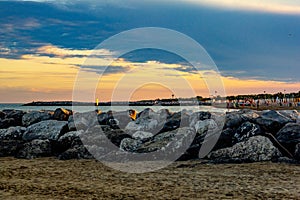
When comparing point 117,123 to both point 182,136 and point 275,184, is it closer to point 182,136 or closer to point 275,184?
point 182,136

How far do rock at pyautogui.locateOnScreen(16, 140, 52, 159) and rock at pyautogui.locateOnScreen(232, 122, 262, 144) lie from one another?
5.44 metres

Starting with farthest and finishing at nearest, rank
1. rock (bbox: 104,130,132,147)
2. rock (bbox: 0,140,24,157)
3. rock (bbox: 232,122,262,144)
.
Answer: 1. rock (bbox: 104,130,132,147)
2. rock (bbox: 0,140,24,157)
3. rock (bbox: 232,122,262,144)

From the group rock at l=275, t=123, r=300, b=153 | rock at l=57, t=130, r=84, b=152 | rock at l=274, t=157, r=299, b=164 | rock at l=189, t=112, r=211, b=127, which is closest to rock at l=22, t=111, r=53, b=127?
rock at l=57, t=130, r=84, b=152

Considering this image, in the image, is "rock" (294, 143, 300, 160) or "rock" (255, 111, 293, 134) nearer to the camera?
"rock" (294, 143, 300, 160)

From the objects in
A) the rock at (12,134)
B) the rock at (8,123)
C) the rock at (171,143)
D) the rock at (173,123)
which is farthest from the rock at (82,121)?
the rock at (8,123)

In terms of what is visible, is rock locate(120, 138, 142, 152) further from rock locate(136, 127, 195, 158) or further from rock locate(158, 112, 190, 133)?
rock locate(158, 112, 190, 133)

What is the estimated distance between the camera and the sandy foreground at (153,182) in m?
7.10

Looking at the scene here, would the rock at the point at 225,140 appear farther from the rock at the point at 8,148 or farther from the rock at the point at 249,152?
the rock at the point at 8,148

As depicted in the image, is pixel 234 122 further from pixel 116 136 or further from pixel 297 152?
pixel 116 136

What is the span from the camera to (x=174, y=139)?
1158 cm

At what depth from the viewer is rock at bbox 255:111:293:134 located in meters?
12.6

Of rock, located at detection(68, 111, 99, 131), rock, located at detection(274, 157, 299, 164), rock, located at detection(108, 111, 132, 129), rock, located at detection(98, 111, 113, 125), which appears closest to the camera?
rock, located at detection(274, 157, 299, 164)

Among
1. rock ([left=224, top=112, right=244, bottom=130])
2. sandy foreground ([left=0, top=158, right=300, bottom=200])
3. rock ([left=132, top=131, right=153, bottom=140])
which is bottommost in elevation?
sandy foreground ([left=0, top=158, right=300, bottom=200])

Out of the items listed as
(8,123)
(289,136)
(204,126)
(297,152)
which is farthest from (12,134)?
(297,152)
